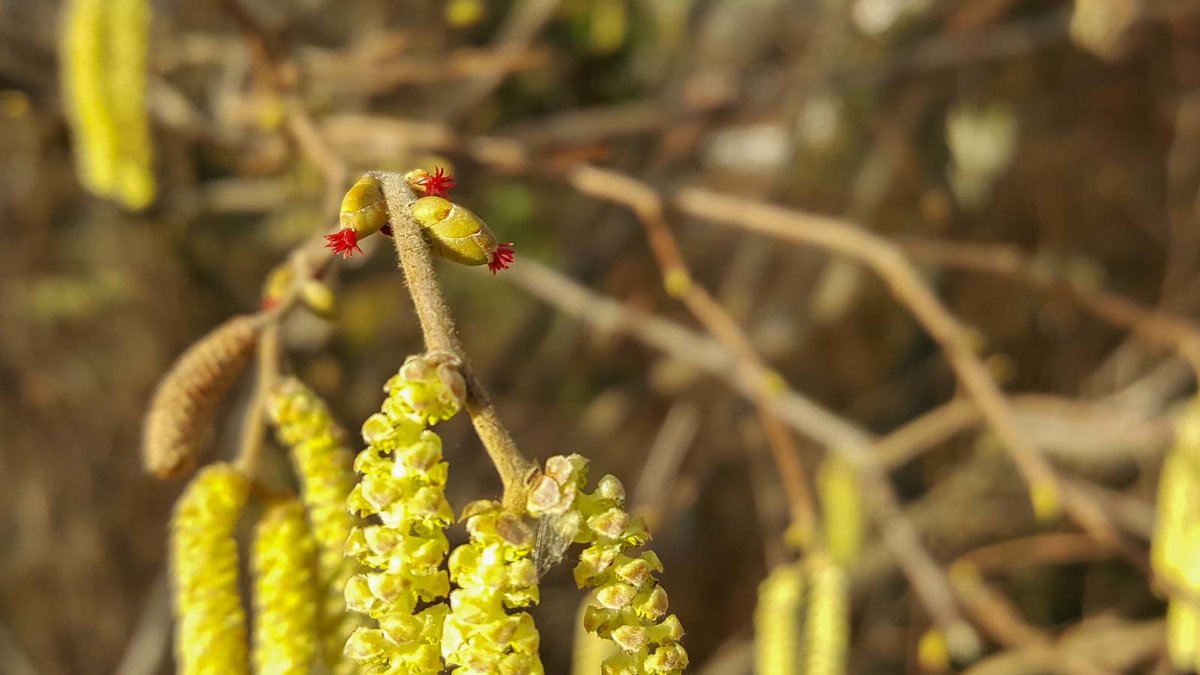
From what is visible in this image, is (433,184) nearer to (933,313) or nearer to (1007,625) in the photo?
(933,313)

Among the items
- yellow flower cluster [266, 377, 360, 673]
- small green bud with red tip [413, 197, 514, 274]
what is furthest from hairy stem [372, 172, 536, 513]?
yellow flower cluster [266, 377, 360, 673]

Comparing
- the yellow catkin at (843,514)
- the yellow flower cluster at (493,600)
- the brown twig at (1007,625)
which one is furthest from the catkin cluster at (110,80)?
the brown twig at (1007,625)

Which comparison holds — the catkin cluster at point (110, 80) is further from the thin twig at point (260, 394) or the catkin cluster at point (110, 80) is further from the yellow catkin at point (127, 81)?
the thin twig at point (260, 394)

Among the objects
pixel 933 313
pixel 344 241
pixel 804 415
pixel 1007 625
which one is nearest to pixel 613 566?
pixel 344 241

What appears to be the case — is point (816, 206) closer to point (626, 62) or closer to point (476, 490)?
point (626, 62)

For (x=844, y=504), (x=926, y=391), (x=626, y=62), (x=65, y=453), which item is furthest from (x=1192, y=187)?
(x=65, y=453)

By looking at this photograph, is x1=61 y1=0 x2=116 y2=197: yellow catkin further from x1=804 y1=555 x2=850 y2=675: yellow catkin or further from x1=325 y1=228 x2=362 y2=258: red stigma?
x1=804 y1=555 x2=850 y2=675: yellow catkin
